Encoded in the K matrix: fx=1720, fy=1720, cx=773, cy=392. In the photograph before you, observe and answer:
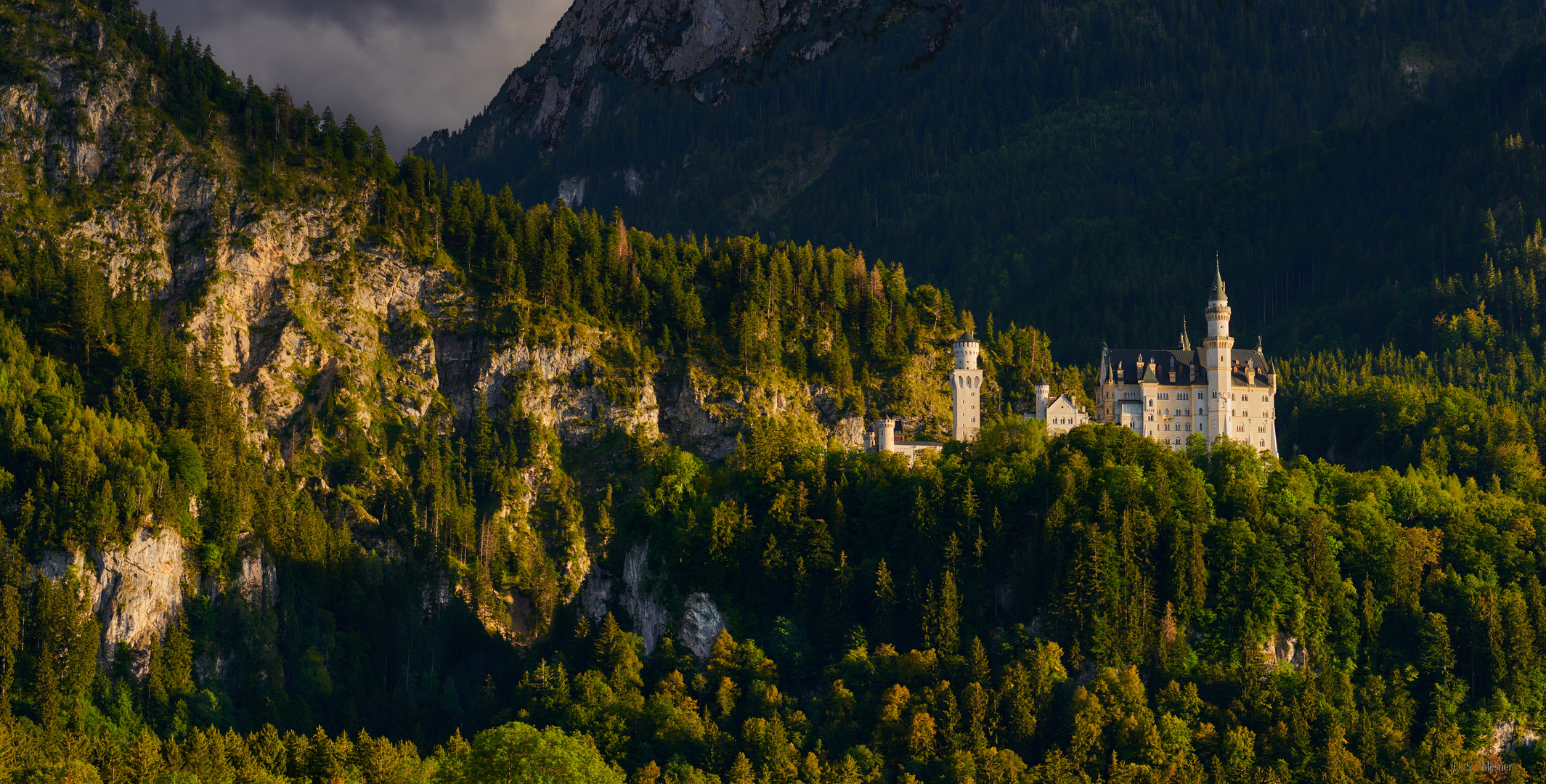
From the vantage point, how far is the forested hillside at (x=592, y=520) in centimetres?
11819

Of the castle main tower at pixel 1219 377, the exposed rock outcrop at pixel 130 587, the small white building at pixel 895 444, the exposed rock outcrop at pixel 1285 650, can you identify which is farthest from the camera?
the castle main tower at pixel 1219 377

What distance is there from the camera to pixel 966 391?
178 m

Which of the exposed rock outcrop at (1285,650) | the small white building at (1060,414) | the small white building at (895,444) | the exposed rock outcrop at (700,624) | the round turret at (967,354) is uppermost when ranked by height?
the round turret at (967,354)

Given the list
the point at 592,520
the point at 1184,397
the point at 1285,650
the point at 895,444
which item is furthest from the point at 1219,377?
the point at 592,520

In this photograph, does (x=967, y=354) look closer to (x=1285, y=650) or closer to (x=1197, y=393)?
(x=1197, y=393)

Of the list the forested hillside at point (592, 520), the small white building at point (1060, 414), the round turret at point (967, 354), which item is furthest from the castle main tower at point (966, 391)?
the small white building at point (1060, 414)

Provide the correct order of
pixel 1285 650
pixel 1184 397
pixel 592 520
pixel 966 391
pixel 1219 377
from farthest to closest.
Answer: pixel 966 391, pixel 592 520, pixel 1184 397, pixel 1219 377, pixel 1285 650

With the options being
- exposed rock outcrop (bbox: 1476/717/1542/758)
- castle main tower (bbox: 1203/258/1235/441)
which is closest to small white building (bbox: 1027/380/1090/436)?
castle main tower (bbox: 1203/258/1235/441)

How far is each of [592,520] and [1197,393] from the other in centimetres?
5992

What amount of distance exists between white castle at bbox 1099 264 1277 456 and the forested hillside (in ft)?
20.2

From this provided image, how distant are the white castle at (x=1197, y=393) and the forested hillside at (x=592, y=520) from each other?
6.15 m

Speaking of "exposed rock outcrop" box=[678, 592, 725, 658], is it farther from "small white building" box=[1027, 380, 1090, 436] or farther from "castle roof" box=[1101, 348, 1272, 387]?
"castle roof" box=[1101, 348, 1272, 387]

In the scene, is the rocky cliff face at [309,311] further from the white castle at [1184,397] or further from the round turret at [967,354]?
the white castle at [1184,397]

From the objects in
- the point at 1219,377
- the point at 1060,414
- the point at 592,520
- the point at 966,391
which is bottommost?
the point at 592,520
